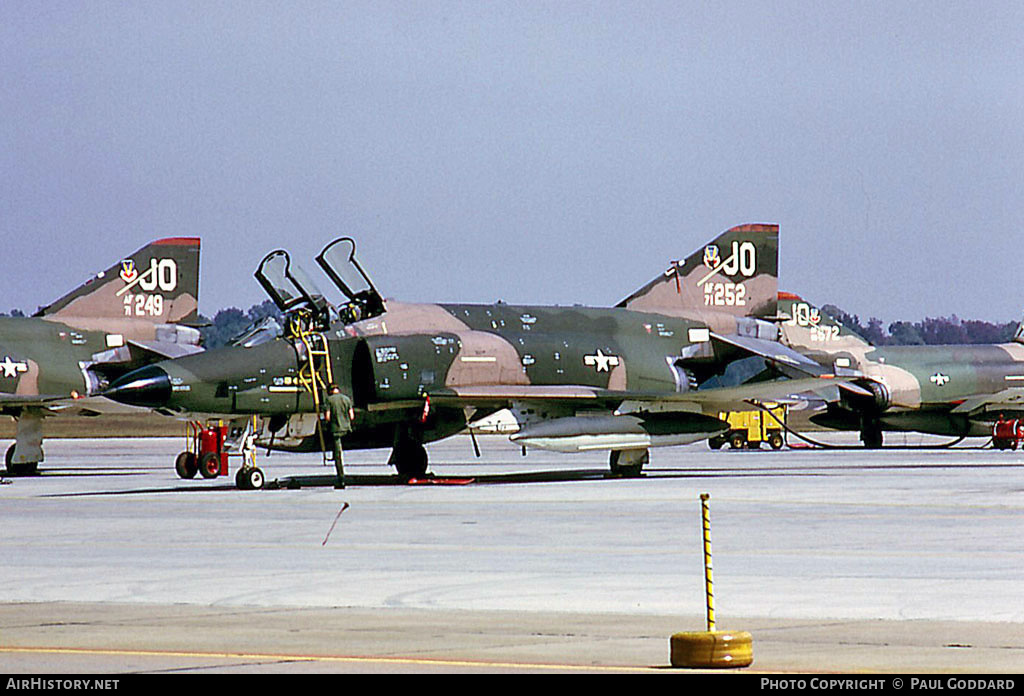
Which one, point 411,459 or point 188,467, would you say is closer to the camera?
point 411,459

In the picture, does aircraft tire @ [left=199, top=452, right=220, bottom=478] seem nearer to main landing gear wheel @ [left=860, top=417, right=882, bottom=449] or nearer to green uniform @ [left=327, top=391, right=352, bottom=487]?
green uniform @ [left=327, top=391, right=352, bottom=487]

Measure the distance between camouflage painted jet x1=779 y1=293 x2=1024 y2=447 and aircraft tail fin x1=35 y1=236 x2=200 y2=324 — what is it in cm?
1685

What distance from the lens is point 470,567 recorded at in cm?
1230

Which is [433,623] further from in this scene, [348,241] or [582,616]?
[348,241]

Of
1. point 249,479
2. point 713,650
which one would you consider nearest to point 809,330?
point 249,479

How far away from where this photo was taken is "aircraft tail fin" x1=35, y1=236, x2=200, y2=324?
112ft

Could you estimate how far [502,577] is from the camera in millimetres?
11547

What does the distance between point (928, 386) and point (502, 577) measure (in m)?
34.1

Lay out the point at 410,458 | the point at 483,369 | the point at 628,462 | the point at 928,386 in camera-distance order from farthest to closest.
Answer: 1. the point at 928,386
2. the point at 628,462
3. the point at 410,458
4. the point at 483,369

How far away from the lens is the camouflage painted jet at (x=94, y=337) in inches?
1198

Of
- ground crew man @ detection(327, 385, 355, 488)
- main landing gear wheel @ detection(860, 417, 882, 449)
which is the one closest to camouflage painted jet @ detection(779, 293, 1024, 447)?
main landing gear wheel @ detection(860, 417, 882, 449)

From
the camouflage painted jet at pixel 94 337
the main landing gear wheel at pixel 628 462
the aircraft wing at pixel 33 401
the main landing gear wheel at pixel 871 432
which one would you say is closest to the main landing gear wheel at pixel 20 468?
the camouflage painted jet at pixel 94 337

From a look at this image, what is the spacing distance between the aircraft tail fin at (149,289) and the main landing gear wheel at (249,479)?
38.3 feet

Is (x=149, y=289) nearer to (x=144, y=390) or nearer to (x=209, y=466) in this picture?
(x=209, y=466)
